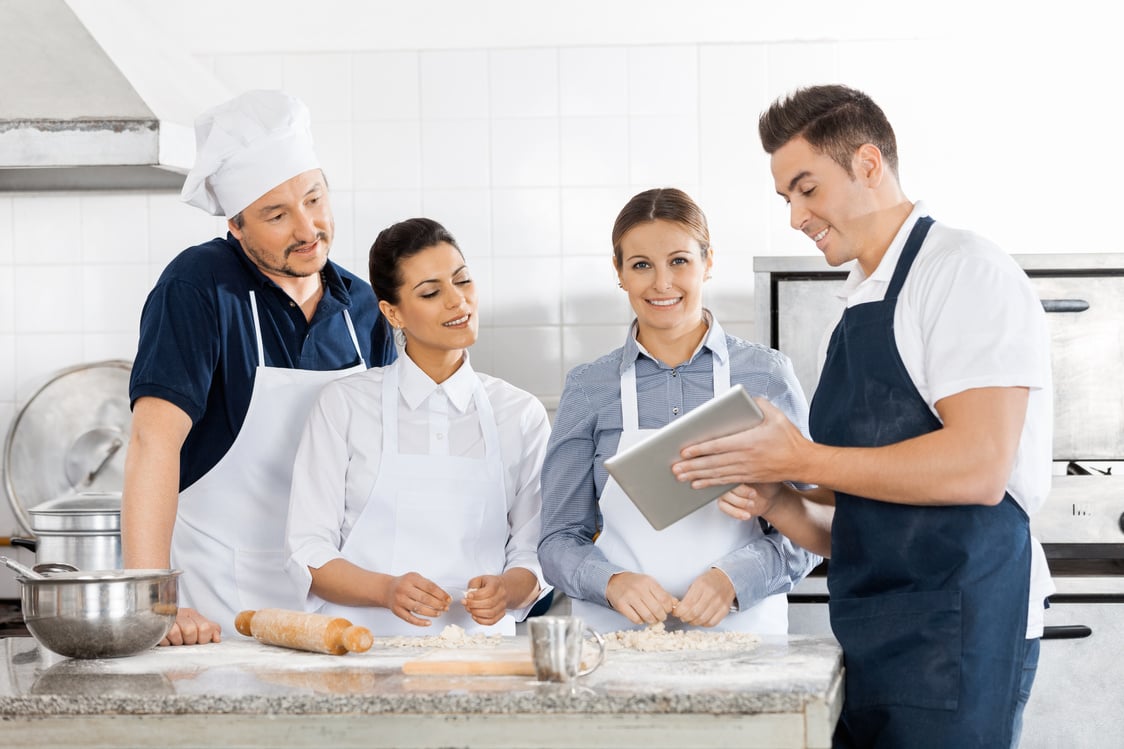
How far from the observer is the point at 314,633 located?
63.6 inches

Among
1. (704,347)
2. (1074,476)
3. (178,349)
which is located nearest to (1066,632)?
(1074,476)

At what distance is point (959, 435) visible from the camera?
148 cm

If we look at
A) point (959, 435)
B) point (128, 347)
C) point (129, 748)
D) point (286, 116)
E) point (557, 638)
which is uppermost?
point (286, 116)

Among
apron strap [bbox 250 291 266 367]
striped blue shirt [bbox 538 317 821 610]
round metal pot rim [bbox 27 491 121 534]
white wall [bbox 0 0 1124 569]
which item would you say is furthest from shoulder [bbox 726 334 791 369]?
round metal pot rim [bbox 27 491 121 534]

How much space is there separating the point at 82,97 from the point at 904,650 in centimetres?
215

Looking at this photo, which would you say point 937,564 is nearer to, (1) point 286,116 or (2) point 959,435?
(2) point 959,435

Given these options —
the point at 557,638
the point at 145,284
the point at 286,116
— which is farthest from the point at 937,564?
the point at 145,284

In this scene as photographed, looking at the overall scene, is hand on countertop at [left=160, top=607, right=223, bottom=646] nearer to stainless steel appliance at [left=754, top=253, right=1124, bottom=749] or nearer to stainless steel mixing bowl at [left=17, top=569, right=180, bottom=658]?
stainless steel mixing bowl at [left=17, top=569, right=180, bottom=658]

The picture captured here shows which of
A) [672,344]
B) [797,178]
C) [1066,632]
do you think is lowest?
[1066,632]

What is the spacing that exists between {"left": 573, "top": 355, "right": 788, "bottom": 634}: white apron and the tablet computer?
27 cm

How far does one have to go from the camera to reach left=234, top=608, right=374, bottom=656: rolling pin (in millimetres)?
1611

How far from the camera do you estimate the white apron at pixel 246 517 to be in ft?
7.18

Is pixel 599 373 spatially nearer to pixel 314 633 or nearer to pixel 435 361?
pixel 435 361

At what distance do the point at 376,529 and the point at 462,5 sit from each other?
5.91 feet
